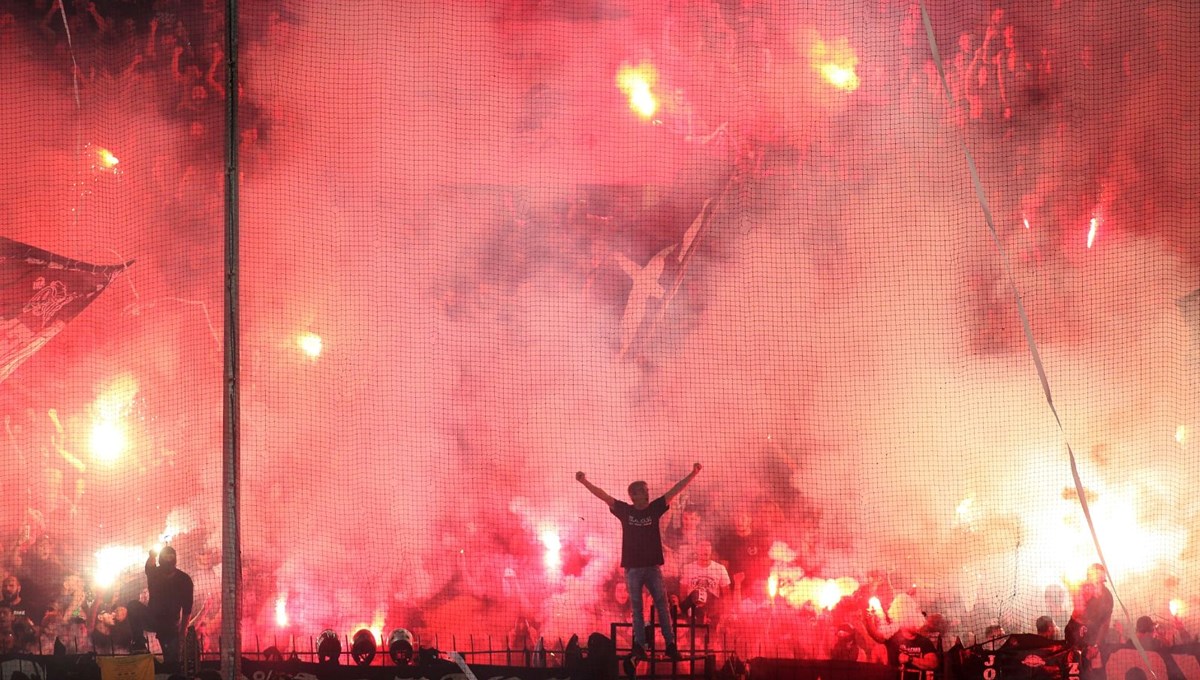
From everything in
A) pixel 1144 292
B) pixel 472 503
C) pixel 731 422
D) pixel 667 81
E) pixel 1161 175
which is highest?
pixel 667 81

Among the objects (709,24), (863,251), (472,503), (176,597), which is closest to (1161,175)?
(863,251)

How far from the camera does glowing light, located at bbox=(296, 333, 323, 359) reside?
30.1 ft

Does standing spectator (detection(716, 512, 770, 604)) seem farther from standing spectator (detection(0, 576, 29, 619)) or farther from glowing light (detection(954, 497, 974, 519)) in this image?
standing spectator (detection(0, 576, 29, 619))

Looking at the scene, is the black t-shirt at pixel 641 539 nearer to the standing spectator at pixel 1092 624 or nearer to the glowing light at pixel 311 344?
the standing spectator at pixel 1092 624

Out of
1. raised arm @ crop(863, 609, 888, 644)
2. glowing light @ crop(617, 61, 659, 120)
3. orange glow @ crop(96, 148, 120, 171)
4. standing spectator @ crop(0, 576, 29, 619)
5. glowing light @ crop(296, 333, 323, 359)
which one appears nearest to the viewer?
raised arm @ crop(863, 609, 888, 644)

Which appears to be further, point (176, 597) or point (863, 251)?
point (863, 251)

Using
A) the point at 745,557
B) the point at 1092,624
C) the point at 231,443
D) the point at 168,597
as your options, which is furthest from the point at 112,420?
the point at 1092,624

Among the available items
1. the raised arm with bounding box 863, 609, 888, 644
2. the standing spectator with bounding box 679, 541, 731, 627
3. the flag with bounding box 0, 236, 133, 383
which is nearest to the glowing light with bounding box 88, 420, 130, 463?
the flag with bounding box 0, 236, 133, 383

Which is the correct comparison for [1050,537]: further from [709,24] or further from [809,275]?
[709,24]

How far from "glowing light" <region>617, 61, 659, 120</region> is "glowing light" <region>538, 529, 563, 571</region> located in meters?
3.62

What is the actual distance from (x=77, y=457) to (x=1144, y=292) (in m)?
8.71

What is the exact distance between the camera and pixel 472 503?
8.98m

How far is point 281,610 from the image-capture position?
27.4 ft

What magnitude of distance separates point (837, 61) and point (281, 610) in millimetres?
6287
